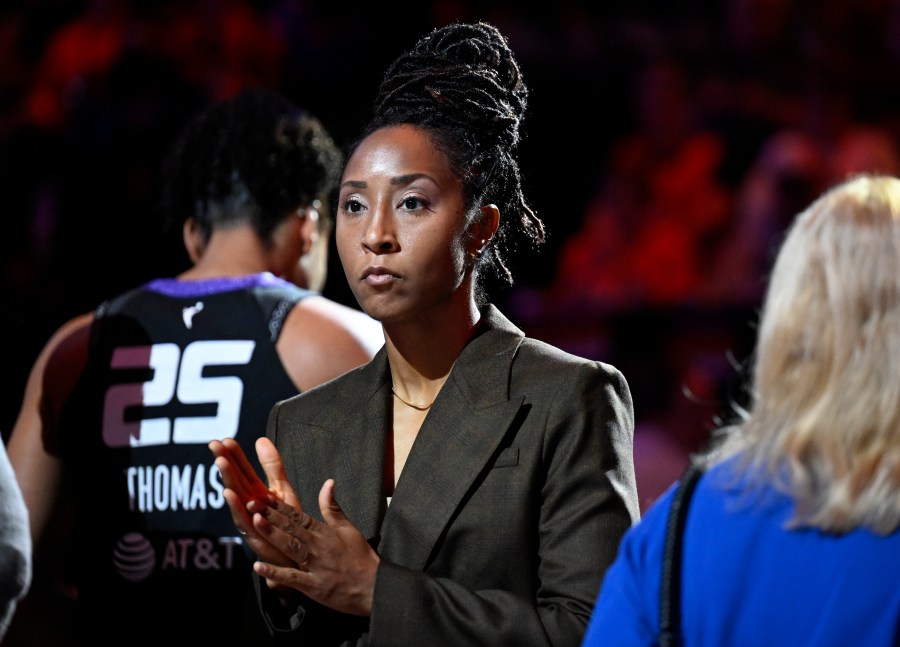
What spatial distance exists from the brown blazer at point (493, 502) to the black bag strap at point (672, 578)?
44cm

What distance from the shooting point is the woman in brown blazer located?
1.62 metres

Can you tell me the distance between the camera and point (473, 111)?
74.5 inches

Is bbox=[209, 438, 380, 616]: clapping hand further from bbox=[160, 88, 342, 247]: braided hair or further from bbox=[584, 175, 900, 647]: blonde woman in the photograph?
bbox=[160, 88, 342, 247]: braided hair

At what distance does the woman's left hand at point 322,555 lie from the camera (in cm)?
159

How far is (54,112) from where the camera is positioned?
450 cm

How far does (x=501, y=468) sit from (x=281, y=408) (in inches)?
18.2

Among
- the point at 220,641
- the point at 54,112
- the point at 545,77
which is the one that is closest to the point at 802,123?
the point at 545,77

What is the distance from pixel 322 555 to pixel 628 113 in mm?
3549

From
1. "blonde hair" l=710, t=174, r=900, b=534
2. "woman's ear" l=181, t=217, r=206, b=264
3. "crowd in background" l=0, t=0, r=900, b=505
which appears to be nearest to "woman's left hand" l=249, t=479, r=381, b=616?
"blonde hair" l=710, t=174, r=900, b=534

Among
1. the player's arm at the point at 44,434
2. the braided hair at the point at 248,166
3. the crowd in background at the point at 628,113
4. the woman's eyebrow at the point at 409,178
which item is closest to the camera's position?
the woman's eyebrow at the point at 409,178

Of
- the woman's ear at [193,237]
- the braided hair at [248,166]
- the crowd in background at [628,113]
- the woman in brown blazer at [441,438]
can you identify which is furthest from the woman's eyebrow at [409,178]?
the crowd in background at [628,113]

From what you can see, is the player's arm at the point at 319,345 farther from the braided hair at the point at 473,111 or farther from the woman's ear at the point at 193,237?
the braided hair at the point at 473,111

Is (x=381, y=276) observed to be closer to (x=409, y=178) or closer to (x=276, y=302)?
(x=409, y=178)

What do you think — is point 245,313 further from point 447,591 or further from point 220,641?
A: point 447,591
